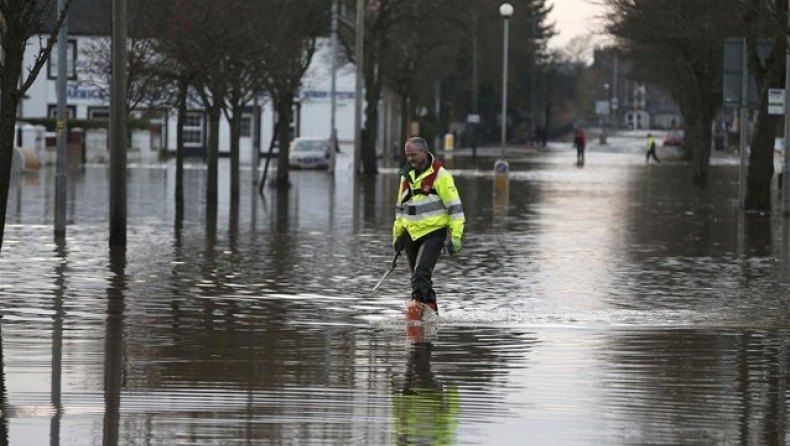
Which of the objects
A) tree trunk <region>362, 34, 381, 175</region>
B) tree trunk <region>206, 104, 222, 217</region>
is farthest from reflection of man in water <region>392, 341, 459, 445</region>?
tree trunk <region>362, 34, 381, 175</region>

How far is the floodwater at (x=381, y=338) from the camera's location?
30.2 feet

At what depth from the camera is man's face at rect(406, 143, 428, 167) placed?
13789mm

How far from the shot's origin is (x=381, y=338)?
13328mm

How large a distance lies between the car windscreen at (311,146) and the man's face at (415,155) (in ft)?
170

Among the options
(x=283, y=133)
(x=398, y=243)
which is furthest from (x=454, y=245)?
(x=283, y=133)

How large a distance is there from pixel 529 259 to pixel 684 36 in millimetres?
21454

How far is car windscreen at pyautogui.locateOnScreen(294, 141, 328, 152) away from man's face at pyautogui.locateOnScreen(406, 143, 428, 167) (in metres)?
51.8

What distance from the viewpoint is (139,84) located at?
32406 mm

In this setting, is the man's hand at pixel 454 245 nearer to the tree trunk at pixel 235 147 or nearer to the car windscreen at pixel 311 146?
the tree trunk at pixel 235 147

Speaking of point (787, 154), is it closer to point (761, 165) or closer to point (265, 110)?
point (761, 165)

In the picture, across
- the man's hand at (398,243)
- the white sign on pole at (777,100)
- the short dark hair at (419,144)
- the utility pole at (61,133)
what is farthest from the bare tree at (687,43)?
the short dark hair at (419,144)

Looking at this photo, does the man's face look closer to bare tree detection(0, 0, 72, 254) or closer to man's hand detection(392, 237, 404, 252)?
man's hand detection(392, 237, 404, 252)

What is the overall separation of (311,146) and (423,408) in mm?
56798

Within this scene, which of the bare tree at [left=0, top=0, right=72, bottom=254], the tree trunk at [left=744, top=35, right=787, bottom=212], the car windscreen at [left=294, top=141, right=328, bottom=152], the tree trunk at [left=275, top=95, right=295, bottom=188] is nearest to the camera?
the bare tree at [left=0, top=0, right=72, bottom=254]
